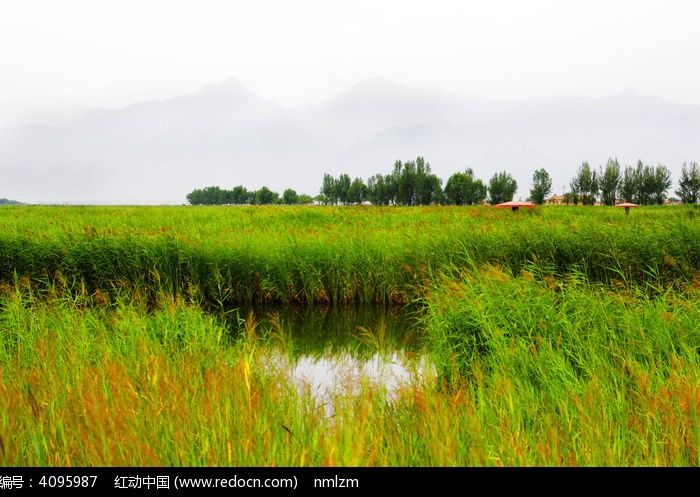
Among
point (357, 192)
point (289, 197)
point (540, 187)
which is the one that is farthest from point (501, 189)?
point (289, 197)

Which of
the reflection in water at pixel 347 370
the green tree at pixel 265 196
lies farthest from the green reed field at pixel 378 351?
the green tree at pixel 265 196

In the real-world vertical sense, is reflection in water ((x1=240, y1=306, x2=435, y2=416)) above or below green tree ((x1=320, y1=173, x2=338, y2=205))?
below

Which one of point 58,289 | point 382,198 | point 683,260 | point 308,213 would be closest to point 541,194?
point 382,198

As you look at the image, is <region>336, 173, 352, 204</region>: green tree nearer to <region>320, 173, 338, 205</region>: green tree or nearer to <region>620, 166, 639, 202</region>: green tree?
<region>320, 173, 338, 205</region>: green tree

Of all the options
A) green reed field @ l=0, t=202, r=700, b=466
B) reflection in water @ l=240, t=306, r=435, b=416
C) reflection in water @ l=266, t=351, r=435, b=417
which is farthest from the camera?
reflection in water @ l=240, t=306, r=435, b=416

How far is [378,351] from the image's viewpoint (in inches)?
277

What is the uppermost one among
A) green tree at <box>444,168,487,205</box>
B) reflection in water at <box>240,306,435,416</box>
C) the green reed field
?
green tree at <box>444,168,487,205</box>

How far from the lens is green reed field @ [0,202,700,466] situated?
2887 mm

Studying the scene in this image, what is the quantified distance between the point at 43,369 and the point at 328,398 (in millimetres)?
2996

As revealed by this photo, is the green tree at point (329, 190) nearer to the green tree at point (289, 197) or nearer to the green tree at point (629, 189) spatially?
the green tree at point (289, 197)

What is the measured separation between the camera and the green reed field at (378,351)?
2.89 meters

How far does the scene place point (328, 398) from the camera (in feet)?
16.9

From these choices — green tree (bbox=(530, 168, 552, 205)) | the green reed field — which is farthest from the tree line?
the green reed field
